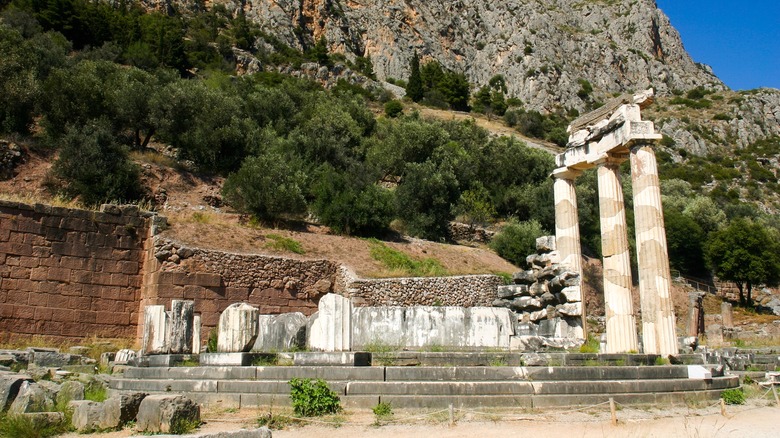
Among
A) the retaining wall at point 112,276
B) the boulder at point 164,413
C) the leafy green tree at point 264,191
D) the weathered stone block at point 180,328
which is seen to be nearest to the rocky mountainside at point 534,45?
the leafy green tree at point 264,191

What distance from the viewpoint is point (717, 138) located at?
78.9m

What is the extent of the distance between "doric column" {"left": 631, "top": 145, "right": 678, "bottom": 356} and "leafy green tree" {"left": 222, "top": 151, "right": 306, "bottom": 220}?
14.9 meters

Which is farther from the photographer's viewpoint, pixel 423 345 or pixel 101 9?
pixel 101 9

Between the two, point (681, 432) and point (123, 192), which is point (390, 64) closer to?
point (123, 192)

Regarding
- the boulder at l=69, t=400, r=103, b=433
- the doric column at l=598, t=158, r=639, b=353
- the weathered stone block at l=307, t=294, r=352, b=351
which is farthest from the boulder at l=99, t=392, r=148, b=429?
the doric column at l=598, t=158, r=639, b=353

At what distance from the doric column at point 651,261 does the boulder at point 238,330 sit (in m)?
8.87

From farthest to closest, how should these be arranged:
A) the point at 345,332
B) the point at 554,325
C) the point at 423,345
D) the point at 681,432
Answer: the point at 554,325
the point at 423,345
the point at 345,332
the point at 681,432

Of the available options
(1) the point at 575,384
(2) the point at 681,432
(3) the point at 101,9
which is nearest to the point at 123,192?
(1) the point at 575,384

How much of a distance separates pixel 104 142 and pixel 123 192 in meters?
2.28

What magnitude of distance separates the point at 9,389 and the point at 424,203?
2616 cm

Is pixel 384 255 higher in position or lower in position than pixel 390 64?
lower

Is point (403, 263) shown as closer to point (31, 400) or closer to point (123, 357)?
point (123, 357)

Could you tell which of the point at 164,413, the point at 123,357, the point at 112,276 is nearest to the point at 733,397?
the point at 164,413

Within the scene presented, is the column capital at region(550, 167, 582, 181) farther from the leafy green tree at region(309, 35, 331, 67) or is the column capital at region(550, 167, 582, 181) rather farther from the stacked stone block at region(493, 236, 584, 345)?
the leafy green tree at region(309, 35, 331, 67)
